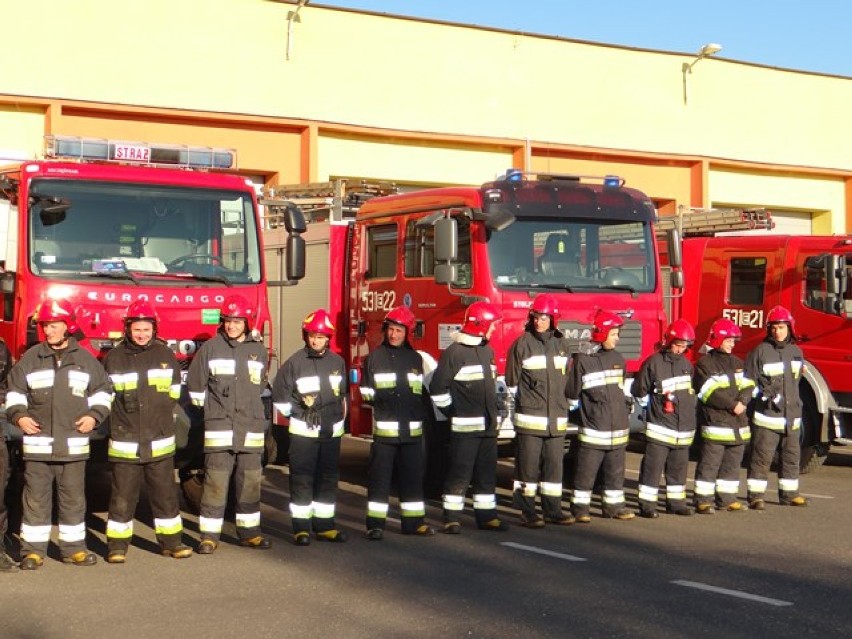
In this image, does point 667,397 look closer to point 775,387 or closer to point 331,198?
point 775,387

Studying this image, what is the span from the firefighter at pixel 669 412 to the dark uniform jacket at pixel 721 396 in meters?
0.19

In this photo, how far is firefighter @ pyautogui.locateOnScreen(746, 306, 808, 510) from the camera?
37.0ft

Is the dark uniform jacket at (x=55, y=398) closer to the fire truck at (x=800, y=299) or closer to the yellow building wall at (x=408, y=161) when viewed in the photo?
the fire truck at (x=800, y=299)

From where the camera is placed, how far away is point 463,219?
11.5 meters

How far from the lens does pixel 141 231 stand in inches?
402

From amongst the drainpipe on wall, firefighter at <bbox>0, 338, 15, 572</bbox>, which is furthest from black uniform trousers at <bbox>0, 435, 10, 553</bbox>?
the drainpipe on wall

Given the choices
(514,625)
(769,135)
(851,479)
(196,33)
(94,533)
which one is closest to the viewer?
(514,625)

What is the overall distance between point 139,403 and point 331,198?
5787 millimetres

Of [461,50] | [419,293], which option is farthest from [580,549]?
[461,50]

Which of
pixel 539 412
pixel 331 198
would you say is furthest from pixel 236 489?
pixel 331 198

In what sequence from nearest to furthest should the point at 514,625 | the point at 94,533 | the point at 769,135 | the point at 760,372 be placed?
the point at 514,625 → the point at 94,533 → the point at 760,372 → the point at 769,135

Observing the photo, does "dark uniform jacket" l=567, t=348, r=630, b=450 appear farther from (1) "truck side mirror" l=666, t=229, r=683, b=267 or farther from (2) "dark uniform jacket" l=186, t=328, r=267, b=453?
(2) "dark uniform jacket" l=186, t=328, r=267, b=453

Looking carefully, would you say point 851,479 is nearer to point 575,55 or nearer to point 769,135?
point 575,55

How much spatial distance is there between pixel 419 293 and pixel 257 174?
11.8m
